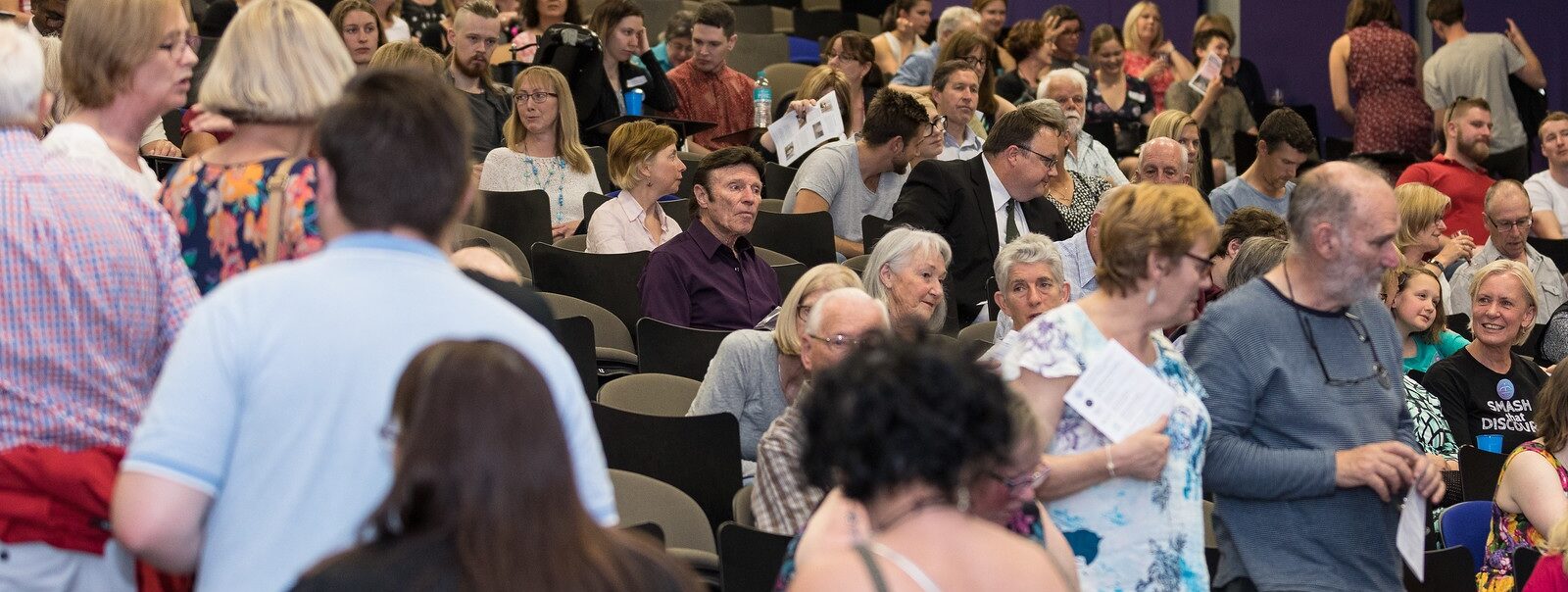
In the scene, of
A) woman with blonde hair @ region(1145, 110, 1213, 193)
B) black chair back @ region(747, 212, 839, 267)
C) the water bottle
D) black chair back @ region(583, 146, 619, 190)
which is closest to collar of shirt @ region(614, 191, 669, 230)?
black chair back @ region(747, 212, 839, 267)

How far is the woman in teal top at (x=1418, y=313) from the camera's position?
570 cm

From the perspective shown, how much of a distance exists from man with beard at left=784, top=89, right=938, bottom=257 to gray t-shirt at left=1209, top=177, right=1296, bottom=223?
53.0 inches

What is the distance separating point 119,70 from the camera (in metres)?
2.62

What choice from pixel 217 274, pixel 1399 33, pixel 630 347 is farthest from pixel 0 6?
pixel 1399 33

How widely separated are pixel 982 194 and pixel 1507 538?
2.26 m

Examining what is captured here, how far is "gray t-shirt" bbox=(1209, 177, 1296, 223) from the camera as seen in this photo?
743 cm

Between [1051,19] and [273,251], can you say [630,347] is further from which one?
[1051,19]

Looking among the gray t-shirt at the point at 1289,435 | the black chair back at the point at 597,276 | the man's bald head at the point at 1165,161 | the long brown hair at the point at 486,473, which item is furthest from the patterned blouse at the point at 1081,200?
the long brown hair at the point at 486,473

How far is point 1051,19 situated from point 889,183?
12.9 feet

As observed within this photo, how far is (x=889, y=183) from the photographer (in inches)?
282

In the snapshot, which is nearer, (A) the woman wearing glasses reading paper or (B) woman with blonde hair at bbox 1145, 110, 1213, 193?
(A) the woman wearing glasses reading paper

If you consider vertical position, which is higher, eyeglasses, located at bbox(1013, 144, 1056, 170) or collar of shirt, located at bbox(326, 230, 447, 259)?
collar of shirt, located at bbox(326, 230, 447, 259)

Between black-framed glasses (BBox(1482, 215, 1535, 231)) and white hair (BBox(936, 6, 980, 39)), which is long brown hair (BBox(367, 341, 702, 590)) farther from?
white hair (BBox(936, 6, 980, 39))

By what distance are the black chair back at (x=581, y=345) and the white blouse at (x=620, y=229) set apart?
5.12ft
